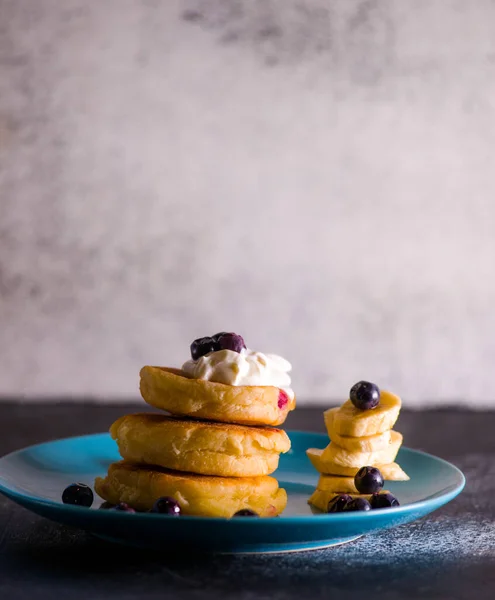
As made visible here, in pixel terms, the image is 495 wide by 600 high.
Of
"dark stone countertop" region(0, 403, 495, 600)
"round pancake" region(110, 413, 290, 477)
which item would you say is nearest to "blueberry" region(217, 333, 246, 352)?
"round pancake" region(110, 413, 290, 477)

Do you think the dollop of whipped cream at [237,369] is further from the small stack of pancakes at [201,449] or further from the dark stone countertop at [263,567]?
the dark stone countertop at [263,567]

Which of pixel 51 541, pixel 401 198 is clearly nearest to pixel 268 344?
pixel 401 198

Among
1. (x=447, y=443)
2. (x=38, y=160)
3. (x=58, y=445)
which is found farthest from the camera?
(x=38, y=160)

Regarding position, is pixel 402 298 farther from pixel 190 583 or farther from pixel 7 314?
pixel 190 583

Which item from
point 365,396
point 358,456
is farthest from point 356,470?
point 365,396

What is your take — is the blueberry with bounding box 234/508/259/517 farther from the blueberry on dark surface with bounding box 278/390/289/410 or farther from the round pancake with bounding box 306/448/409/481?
the round pancake with bounding box 306/448/409/481

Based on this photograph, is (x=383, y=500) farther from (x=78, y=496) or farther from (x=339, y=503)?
(x=78, y=496)

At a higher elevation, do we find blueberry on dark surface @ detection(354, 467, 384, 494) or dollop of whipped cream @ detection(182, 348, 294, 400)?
dollop of whipped cream @ detection(182, 348, 294, 400)
